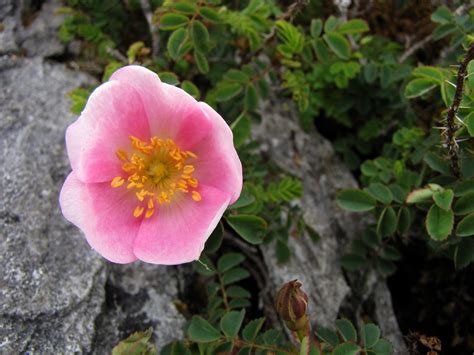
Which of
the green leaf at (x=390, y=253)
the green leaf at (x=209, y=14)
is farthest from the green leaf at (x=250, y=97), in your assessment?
the green leaf at (x=390, y=253)

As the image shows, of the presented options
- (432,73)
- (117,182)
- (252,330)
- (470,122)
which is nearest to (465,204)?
(470,122)

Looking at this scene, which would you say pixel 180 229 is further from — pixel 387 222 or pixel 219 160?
pixel 387 222

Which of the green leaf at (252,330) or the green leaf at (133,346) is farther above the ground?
the green leaf at (133,346)

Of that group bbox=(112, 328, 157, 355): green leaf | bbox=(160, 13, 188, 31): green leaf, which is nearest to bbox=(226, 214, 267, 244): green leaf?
bbox=(112, 328, 157, 355): green leaf

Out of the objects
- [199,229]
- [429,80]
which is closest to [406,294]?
[429,80]

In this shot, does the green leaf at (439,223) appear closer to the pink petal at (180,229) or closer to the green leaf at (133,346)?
the pink petal at (180,229)
